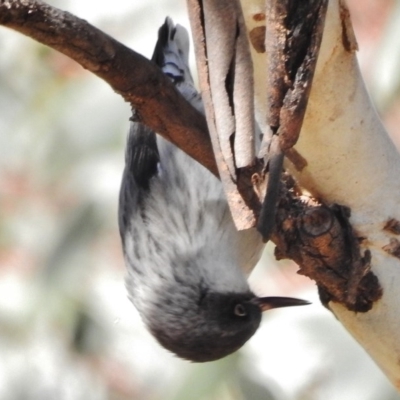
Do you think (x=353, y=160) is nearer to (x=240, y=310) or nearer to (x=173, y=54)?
(x=240, y=310)

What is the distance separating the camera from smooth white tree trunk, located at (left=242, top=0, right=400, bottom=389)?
1092 millimetres

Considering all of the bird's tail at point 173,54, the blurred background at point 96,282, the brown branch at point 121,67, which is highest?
the brown branch at point 121,67

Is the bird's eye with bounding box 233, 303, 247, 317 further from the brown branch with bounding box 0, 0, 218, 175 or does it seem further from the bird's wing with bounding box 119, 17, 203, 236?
the brown branch with bounding box 0, 0, 218, 175

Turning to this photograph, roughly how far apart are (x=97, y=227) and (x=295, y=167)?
120 cm

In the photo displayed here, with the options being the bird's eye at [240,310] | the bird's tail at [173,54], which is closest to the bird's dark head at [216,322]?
the bird's eye at [240,310]

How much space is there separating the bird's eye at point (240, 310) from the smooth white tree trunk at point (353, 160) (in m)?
0.64

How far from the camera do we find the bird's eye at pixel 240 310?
6.09 feet

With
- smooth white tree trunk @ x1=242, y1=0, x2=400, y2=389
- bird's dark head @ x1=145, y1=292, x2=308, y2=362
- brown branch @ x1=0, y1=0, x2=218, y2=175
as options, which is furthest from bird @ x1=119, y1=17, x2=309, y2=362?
brown branch @ x1=0, y1=0, x2=218, y2=175

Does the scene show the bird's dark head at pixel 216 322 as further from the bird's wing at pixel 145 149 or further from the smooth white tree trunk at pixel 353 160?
the smooth white tree trunk at pixel 353 160

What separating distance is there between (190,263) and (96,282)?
1.82ft

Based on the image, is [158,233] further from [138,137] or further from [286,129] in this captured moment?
[286,129]

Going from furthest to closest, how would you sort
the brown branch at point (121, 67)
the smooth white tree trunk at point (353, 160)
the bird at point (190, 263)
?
the bird at point (190, 263), the smooth white tree trunk at point (353, 160), the brown branch at point (121, 67)

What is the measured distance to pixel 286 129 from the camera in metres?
0.92

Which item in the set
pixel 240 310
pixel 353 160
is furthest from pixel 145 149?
pixel 353 160
